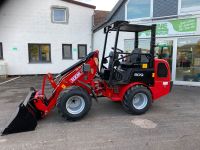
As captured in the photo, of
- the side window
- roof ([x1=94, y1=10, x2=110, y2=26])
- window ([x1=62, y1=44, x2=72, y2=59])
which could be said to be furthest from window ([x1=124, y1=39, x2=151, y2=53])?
roof ([x1=94, y1=10, x2=110, y2=26])

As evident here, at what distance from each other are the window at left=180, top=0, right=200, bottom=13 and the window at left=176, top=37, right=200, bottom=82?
1267mm

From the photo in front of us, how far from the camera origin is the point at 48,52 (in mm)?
14070

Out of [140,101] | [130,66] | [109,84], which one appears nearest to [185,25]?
[130,66]

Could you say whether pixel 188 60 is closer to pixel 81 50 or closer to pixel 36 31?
pixel 81 50

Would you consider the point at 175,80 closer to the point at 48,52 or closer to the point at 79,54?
the point at 79,54

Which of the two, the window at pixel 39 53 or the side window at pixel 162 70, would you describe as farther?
the window at pixel 39 53

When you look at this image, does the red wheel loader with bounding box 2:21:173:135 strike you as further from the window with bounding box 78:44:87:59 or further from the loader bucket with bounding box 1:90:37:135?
the window with bounding box 78:44:87:59

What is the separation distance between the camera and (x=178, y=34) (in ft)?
30.4

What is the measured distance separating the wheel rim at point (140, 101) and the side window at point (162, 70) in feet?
2.70

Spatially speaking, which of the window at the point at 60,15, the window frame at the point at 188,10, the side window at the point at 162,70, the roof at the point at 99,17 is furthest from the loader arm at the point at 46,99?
the roof at the point at 99,17

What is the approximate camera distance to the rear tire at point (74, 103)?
187 inches

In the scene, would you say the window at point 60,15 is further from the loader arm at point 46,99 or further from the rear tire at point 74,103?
the rear tire at point 74,103

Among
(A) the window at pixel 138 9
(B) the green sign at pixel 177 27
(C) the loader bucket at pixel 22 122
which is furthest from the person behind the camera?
(A) the window at pixel 138 9

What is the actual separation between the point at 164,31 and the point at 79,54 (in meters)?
6.86
